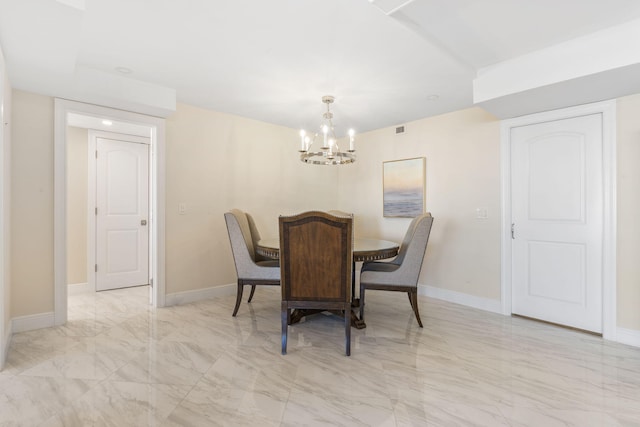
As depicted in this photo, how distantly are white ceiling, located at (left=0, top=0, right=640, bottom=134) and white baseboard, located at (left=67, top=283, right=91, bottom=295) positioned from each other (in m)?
2.48

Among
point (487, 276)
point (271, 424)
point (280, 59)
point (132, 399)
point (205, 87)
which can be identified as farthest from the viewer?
point (487, 276)

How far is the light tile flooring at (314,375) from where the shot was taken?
162 centimetres

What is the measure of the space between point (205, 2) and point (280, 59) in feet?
2.46

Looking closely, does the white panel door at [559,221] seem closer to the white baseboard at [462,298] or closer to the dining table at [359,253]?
the white baseboard at [462,298]

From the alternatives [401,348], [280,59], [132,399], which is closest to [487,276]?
[401,348]

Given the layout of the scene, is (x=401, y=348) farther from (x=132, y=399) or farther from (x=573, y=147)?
(x=573, y=147)

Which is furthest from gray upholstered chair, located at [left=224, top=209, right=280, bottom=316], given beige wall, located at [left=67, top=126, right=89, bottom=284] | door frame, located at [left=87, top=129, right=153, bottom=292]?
beige wall, located at [left=67, top=126, right=89, bottom=284]

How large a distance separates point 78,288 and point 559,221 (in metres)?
5.54

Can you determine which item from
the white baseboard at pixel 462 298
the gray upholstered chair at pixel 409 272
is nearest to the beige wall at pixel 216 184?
the gray upholstered chair at pixel 409 272

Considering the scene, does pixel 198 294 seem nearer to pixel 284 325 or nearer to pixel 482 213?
pixel 284 325

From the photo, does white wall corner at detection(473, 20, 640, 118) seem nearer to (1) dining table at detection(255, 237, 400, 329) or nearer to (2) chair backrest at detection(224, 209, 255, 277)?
(1) dining table at detection(255, 237, 400, 329)

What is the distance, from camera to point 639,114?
2.52 meters

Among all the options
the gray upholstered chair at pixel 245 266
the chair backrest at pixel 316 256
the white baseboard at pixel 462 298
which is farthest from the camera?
the white baseboard at pixel 462 298

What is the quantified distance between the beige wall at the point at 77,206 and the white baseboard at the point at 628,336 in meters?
5.74
